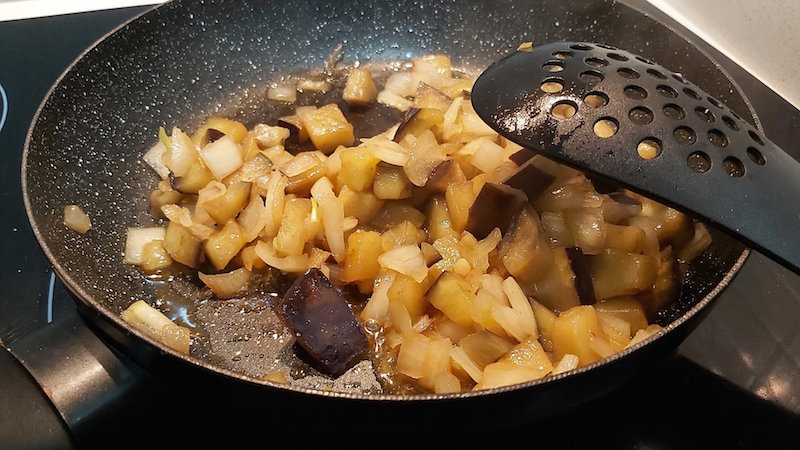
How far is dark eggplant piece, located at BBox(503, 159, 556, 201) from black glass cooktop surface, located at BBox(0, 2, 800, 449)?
0.35 metres

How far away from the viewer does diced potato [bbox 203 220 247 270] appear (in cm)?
116

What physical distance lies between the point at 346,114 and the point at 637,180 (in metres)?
0.76

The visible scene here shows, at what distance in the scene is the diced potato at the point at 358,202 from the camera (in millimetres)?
1177

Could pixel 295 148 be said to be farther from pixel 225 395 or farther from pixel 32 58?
pixel 32 58

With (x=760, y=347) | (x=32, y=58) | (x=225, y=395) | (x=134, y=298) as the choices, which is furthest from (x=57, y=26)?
(x=760, y=347)

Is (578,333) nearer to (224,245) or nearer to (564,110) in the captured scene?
(564,110)

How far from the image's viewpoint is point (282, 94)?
153cm

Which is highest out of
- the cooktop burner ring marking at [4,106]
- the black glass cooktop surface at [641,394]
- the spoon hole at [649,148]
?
the spoon hole at [649,148]

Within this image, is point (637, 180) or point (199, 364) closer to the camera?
point (199, 364)

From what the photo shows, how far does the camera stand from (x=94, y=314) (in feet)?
2.92

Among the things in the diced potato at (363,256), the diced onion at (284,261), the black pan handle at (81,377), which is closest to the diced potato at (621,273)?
the diced potato at (363,256)

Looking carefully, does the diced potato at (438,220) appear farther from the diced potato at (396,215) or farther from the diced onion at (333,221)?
the diced onion at (333,221)

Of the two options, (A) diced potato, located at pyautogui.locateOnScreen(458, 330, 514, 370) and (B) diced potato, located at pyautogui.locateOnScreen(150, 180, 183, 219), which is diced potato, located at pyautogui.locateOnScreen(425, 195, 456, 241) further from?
(B) diced potato, located at pyautogui.locateOnScreen(150, 180, 183, 219)

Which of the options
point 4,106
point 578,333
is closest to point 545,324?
point 578,333
